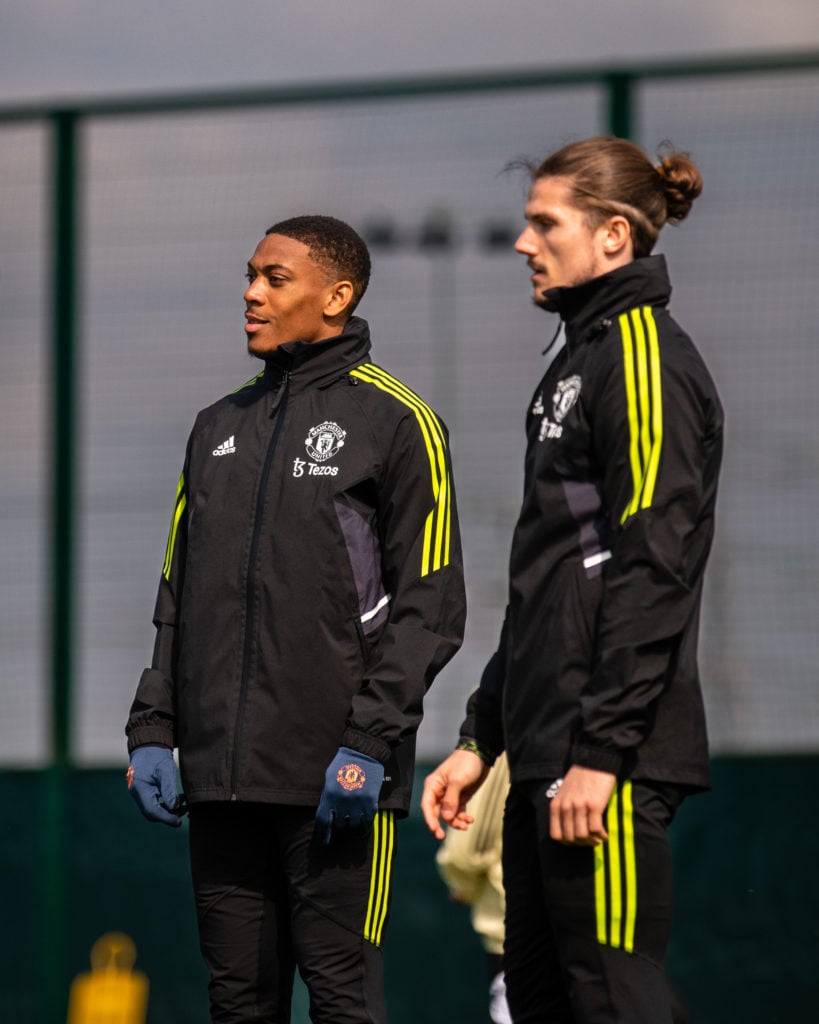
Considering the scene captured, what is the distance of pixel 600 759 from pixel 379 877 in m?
0.85

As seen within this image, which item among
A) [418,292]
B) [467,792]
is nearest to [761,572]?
[418,292]

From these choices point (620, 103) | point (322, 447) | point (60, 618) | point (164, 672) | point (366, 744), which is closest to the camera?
point (366, 744)

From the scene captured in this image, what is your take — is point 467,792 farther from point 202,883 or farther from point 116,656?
point 116,656

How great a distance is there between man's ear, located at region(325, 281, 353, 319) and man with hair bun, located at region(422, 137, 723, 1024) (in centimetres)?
70

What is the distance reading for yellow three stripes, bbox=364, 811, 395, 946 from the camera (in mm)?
3498

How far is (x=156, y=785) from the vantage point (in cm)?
358

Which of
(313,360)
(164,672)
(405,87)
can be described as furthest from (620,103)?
(164,672)

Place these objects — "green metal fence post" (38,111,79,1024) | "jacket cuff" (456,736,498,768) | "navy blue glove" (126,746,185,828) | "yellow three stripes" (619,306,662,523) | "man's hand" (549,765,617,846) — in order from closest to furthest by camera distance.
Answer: "man's hand" (549,765,617,846), "yellow three stripes" (619,306,662,523), "jacket cuff" (456,736,498,768), "navy blue glove" (126,746,185,828), "green metal fence post" (38,111,79,1024)

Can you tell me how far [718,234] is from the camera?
18.0ft

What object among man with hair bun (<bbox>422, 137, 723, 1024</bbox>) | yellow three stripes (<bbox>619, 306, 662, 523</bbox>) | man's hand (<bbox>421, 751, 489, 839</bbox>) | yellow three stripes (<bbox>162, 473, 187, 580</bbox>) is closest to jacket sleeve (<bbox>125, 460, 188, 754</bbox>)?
yellow three stripes (<bbox>162, 473, 187, 580</bbox>)

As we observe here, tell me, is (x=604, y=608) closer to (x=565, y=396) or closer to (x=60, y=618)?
(x=565, y=396)

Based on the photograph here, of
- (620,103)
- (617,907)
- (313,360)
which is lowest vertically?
(617,907)

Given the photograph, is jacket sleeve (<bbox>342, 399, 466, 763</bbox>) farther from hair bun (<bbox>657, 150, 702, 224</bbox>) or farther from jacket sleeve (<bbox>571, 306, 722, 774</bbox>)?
hair bun (<bbox>657, 150, 702, 224</bbox>)

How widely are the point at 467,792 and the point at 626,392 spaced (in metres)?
0.84
